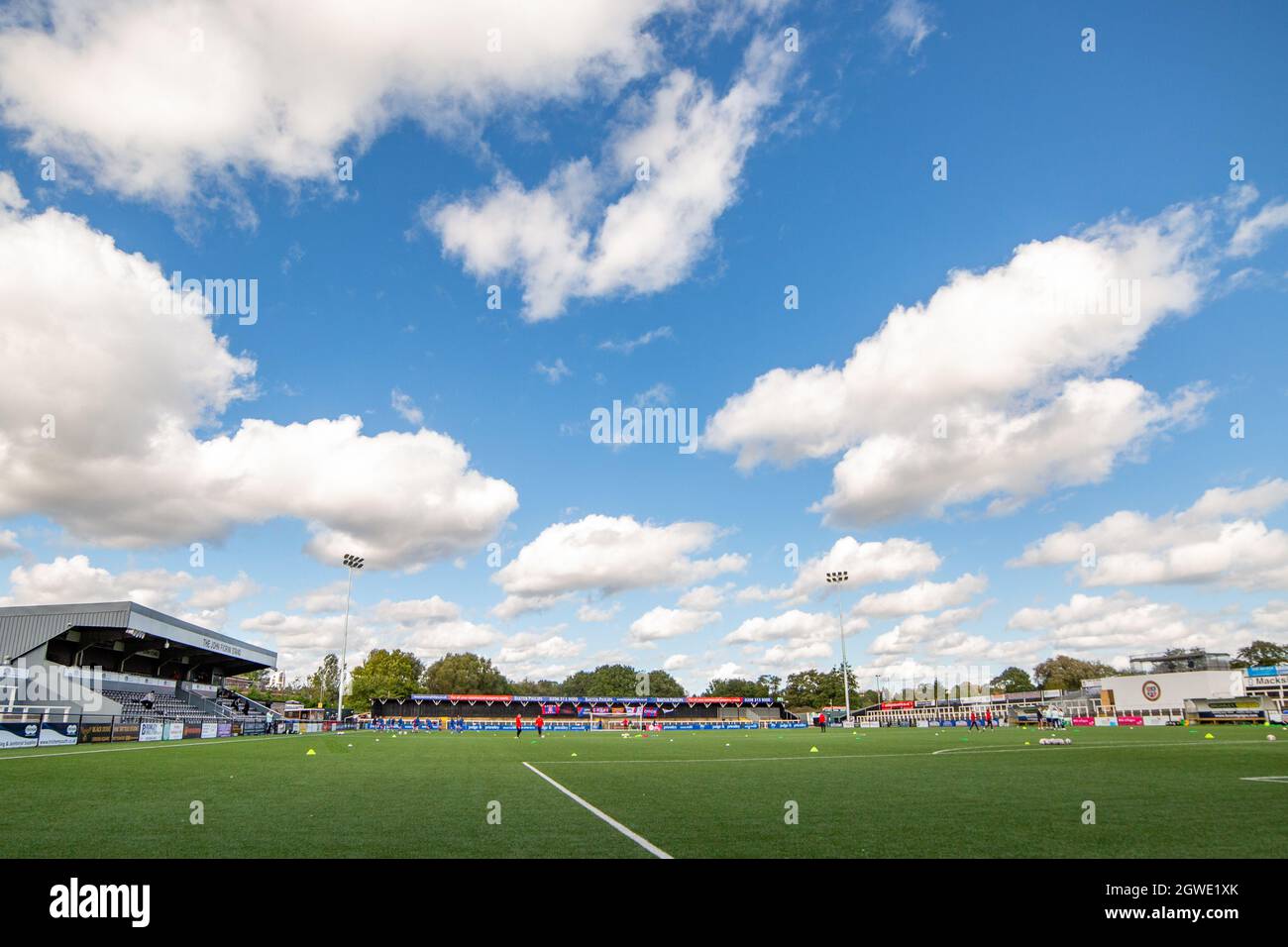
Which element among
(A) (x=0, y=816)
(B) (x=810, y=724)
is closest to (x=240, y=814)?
(A) (x=0, y=816)

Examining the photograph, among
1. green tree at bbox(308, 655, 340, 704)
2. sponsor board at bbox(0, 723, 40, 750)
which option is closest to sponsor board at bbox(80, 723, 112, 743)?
sponsor board at bbox(0, 723, 40, 750)

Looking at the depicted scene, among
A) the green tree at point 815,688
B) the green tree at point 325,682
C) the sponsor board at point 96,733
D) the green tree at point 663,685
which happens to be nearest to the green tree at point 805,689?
the green tree at point 815,688

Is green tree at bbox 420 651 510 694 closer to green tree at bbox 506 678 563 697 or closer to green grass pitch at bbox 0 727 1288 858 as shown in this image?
green tree at bbox 506 678 563 697

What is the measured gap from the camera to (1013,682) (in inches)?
7367

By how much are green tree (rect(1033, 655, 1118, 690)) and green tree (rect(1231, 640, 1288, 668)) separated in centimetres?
2376

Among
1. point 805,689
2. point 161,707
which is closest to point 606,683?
point 805,689

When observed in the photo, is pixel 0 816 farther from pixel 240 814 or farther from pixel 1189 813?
pixel 1189 813

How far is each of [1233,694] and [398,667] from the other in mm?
108181

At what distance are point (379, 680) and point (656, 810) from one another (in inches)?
4126

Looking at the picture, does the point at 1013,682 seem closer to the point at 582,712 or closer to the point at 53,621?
the point at 582,712

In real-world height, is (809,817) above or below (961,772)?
above

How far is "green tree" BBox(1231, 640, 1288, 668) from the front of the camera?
144 m
